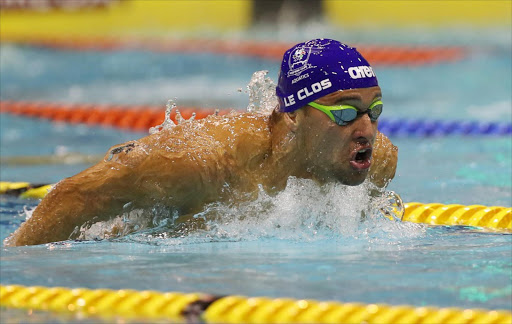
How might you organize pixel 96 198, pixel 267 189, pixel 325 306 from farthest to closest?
pixel 267 189, pixel 96 198, pixel 325 306

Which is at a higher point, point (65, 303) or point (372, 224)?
point (372, 224)

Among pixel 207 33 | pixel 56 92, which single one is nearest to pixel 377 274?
pixel 56 92

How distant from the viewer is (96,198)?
2777mm

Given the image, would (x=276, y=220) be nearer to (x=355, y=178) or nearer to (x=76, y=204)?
(x=355, y=178)

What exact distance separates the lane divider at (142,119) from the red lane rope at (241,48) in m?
3.24

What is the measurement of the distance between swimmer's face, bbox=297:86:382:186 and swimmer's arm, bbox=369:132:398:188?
10.8 inches

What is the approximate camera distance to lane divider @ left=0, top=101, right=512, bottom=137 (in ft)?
20.3

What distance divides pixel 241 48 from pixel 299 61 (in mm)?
8058

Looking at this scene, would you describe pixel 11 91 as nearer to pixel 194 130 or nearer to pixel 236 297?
pixel 194 130

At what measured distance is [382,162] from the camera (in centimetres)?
315

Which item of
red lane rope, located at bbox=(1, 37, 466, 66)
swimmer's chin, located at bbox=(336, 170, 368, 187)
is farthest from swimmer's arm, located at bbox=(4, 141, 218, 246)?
red lane rope, located at bbox=(1, 37, 466, 66)

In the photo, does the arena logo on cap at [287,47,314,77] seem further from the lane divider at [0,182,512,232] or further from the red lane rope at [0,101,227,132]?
the red lane rope at [0,101,227,132]

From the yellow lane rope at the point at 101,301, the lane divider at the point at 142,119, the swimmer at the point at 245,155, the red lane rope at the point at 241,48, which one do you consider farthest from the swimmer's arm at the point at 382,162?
the red lane rope at the point at 241,48

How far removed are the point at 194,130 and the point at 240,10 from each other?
35.0 ft
